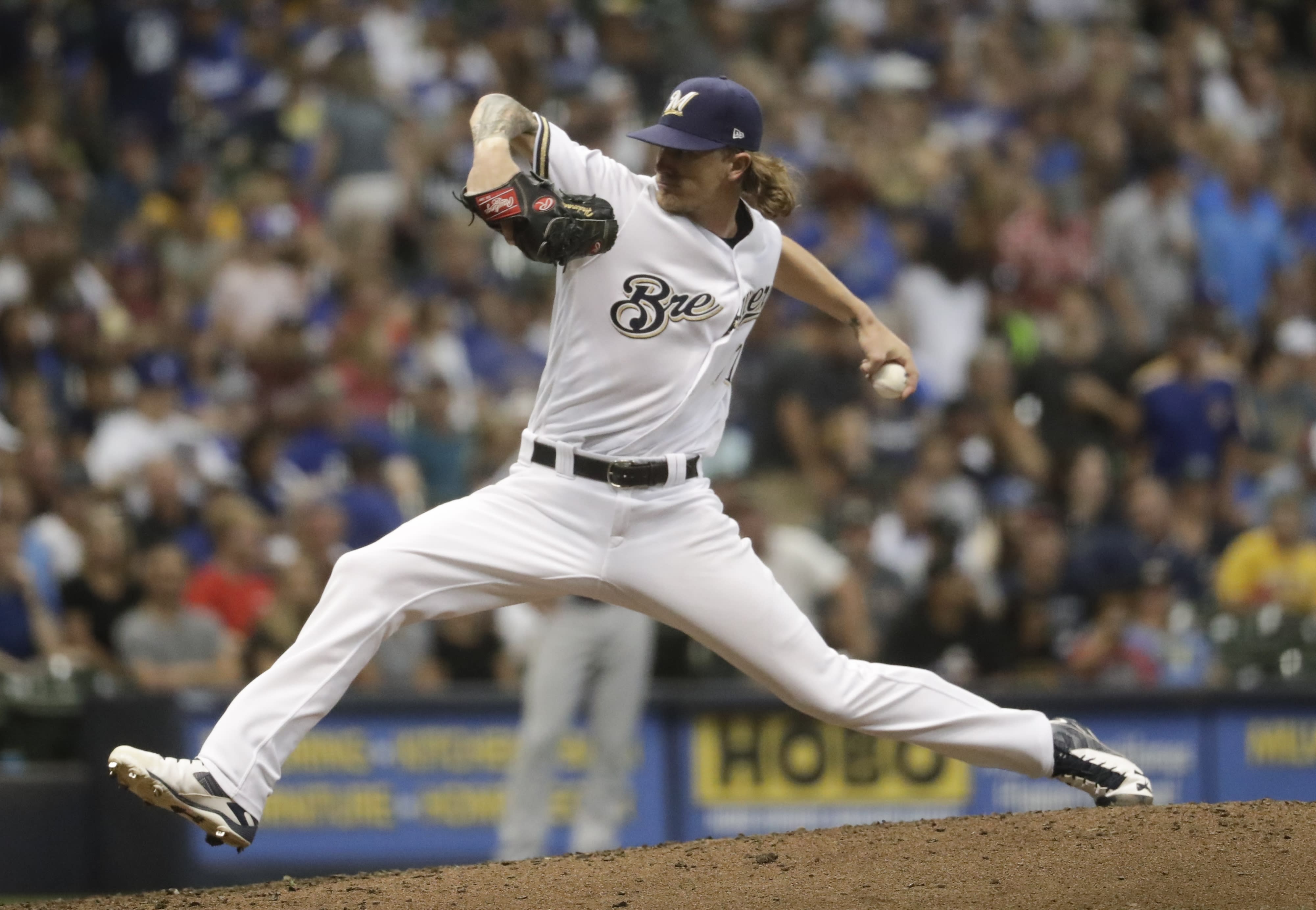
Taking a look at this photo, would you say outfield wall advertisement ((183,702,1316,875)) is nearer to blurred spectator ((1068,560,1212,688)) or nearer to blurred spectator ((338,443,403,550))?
blurred spectator ((1068,560,1212,688))

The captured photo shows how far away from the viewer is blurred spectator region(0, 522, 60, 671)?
29.4ft

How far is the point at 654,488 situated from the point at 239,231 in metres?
7.66

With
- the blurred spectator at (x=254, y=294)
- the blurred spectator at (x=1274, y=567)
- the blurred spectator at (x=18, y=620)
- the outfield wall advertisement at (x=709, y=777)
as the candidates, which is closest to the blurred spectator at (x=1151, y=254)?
the blurred spectator at (x=1274, y=567)

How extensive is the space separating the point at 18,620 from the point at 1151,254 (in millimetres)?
7068

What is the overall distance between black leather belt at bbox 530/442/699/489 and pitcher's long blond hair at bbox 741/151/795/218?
2.61 feet

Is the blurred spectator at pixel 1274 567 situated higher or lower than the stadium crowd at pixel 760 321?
lower

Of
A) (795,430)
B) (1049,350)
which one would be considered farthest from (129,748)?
(1049,350)

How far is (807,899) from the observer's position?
486cm

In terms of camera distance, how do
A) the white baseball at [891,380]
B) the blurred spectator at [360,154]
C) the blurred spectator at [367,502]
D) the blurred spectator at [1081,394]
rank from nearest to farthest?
1. the white baseball at [891,380]
2. the blurred spectator at [367,502]
3. the blurred spectator at [1081,394]
4. the blurred spectator at [360,154]

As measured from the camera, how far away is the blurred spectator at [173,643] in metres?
8.91

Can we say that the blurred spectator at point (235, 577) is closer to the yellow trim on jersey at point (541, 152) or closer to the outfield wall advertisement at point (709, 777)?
the outfield wall advertisement at point (709, 777)

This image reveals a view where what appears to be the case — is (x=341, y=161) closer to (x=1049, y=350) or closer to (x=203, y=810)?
(x=1049, y=350)

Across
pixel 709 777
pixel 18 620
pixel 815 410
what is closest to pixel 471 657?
pixel 709 777

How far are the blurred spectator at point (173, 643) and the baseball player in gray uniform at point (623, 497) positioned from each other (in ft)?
14.5
